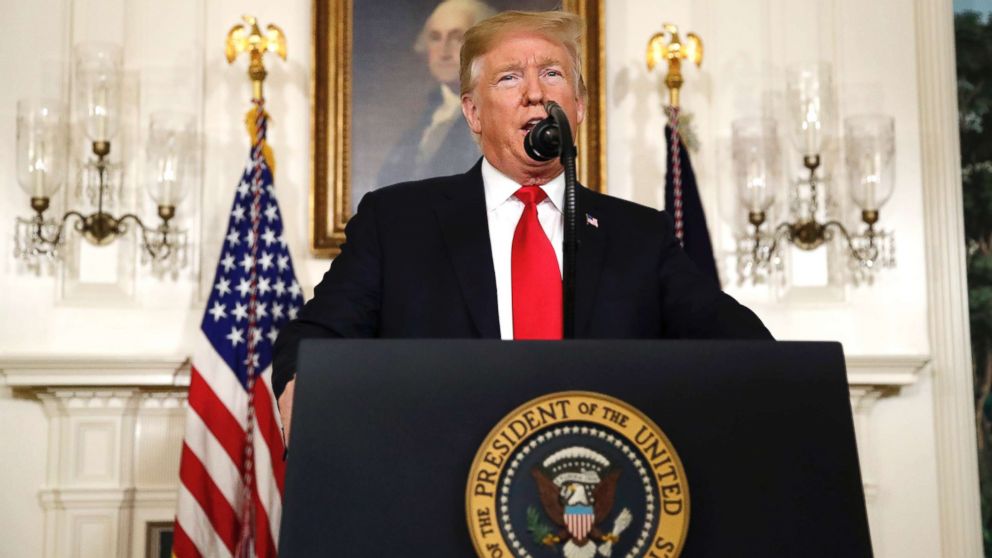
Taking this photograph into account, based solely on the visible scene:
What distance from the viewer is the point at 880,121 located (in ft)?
14.9

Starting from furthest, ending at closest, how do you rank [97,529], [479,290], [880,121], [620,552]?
[880,121]
[97,529]
[479,290]
[620,552]

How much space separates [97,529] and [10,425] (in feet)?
1.77

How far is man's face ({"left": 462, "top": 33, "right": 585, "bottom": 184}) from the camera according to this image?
2.26m

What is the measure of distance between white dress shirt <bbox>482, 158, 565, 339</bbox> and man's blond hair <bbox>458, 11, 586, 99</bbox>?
0.80 ft

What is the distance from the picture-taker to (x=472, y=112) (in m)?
2.44

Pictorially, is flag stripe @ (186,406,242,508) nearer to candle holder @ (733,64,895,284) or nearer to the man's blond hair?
the man's blond hair

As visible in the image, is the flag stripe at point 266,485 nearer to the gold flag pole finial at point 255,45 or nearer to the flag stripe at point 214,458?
the flag stripe at point 214,458

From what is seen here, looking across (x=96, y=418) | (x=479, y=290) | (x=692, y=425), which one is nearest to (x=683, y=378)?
(x=692, y=425)

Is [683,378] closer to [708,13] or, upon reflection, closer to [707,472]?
[707,472]

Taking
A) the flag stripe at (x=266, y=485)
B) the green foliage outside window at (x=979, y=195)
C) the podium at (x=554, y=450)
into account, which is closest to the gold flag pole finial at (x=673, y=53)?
the green foliage outside window at (x=979, y=195)

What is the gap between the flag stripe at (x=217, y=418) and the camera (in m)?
4.02

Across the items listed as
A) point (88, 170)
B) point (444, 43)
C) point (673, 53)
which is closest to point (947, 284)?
point (673, 53)

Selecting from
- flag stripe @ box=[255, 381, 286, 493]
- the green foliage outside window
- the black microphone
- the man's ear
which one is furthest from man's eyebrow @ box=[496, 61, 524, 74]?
the green foliage outside window

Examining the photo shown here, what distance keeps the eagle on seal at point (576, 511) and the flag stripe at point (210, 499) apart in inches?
118
